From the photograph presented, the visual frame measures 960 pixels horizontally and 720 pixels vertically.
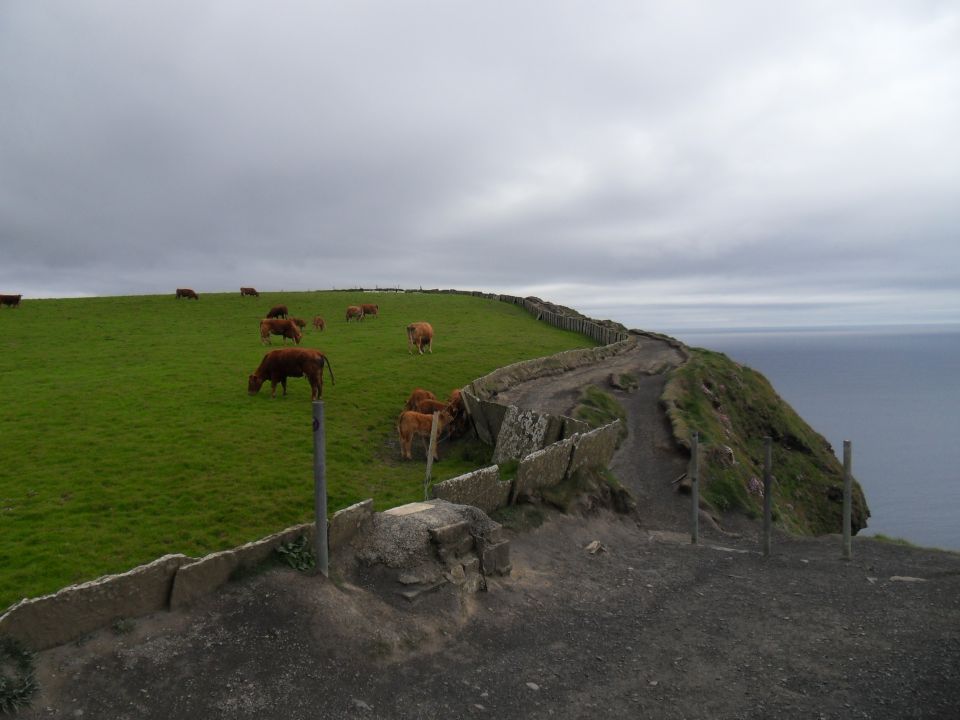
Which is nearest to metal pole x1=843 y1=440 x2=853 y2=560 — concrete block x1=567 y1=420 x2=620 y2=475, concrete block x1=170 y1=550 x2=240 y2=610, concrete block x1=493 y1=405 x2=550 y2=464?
concrete block x1=567 y1=420 x2=620 y2=475

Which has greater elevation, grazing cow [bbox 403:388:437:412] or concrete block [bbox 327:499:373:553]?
grazing cow [bbox 403:388:437:412]

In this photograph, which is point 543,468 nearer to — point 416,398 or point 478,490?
point 478,490

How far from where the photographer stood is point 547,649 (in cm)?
948

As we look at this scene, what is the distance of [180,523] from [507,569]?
695 cm

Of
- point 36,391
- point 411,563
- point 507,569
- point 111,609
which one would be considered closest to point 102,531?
point 111,609

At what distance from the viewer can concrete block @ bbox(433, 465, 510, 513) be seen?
1302cm

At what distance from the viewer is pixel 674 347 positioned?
50.7 metres

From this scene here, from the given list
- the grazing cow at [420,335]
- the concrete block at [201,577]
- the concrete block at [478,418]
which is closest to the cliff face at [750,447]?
the concrete block at [478,418]

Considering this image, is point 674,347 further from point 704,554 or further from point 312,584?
point 312,584

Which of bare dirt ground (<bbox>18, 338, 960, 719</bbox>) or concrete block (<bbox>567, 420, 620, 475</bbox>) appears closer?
bare dirt ground (<bbox>18, 338, 960, 719</bbox>)

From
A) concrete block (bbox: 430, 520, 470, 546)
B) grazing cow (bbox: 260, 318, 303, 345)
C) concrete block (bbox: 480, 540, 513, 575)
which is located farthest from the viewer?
grazing cow (bbox: 260, 318, 303, 345)

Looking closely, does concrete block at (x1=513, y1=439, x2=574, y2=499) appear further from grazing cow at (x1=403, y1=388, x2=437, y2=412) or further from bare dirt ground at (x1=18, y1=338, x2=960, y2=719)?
grazing cow at (x1=403, y1=388, x2=437, y2=412)

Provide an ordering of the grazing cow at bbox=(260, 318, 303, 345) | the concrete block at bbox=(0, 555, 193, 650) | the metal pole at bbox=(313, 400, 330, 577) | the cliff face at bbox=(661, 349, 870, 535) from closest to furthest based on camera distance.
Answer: the concrete block at bbox=(0, 555, 193, 650), the metal pole at bbox=(313, 400, 330, 577), the cliff face at bbox=(661, 349, 870, 535), the grazing cow at bbox=(260, 318, 303, 345)

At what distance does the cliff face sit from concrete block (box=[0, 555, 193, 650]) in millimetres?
16253
